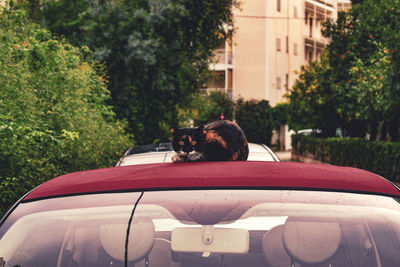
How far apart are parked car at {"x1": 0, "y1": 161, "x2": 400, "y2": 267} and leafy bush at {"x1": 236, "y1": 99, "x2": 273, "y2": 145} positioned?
49.7 meters

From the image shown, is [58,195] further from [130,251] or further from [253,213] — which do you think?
[253,213]

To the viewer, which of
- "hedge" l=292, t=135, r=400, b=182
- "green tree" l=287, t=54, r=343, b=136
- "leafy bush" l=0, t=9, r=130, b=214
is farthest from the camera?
"green tree" l=287, t=54, r=343, b=136

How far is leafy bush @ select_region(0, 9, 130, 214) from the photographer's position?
24.3 feet

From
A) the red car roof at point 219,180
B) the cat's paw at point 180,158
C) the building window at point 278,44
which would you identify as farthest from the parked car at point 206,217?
the building window at point 278,44

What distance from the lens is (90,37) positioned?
65.0 ft

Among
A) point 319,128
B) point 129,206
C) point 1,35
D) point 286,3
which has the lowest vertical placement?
point 319,128

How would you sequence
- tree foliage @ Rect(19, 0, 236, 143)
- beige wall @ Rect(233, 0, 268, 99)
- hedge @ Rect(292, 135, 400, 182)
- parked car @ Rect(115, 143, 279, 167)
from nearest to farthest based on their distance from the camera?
1. parked car @ Rect(115, 143, 279, 167)
2. tree foliage @ Rect(19, 0, 236, 143)
3. hedge @ Rect(292, 135, 400, 182)
4. beige wall @ Rect(233, 0, 268, 99)

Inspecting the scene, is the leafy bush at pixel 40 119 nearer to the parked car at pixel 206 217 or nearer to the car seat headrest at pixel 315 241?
the parked car at pixel 206 217

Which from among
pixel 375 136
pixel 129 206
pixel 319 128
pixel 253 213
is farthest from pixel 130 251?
pixel 319 128

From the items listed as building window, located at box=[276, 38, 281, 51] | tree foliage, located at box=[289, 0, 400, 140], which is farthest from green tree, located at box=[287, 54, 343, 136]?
building window, located at box=[276, 38, 281, 51]

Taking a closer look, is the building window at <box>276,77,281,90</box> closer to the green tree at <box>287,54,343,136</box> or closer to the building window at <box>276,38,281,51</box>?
the building window at <box>276,38,281,51</box>

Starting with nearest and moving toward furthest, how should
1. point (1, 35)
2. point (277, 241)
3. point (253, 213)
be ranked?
point (277, 241), point (253, 213), point (1, 35)

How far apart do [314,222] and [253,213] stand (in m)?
1.29

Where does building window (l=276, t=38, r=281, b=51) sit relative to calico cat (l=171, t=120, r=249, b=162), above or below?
above
